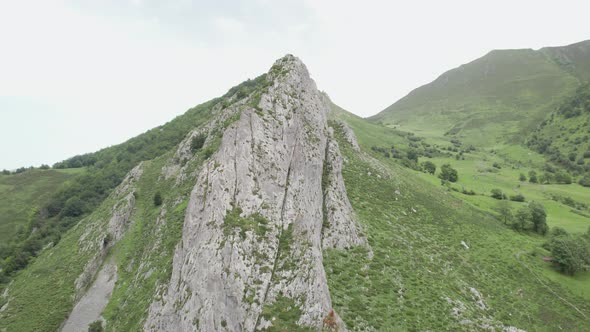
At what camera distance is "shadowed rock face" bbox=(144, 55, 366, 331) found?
2384 centimetres

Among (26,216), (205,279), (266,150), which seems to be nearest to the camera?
(205,279)

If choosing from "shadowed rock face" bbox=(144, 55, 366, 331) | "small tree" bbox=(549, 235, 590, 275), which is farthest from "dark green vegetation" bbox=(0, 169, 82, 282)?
"small tree" bbox=(549, 235, 590, 275)

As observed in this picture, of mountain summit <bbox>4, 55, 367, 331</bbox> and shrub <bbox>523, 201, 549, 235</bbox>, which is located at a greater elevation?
mountain summit <bbox>4, 55, 367, 331</bbox>

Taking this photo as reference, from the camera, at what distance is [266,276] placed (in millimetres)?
26172

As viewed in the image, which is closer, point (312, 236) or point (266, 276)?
point (266, 276)

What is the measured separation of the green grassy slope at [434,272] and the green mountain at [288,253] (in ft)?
0.69

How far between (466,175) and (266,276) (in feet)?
384

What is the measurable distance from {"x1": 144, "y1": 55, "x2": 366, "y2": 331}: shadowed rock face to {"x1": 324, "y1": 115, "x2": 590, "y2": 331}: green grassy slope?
4.52 m

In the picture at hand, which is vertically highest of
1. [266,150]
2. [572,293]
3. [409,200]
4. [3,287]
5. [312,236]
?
[266,150]

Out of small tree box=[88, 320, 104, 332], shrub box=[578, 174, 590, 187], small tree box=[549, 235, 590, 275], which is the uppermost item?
small tree box=[88, 320, 104, 332]

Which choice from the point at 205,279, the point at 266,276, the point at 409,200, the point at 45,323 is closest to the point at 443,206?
the point at 409,200

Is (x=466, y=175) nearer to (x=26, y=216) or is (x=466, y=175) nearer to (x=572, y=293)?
(x=572, y=293)

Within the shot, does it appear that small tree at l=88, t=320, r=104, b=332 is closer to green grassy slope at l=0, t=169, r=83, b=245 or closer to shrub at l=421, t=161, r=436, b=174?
green grassy slope at l=0, t=169, r=83, b=245

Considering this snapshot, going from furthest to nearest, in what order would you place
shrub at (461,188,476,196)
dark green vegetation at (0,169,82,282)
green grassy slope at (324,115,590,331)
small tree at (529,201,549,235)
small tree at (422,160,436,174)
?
small tree at (422,160,436,174)
shrub at (461,188,476,196)
dark green vegetation at (0,169,82,282)
small tree at (529,201,549,235)
green grassy slope at (324,115,590,331)
